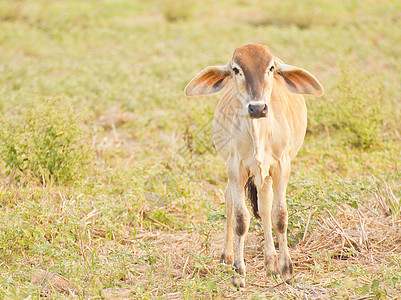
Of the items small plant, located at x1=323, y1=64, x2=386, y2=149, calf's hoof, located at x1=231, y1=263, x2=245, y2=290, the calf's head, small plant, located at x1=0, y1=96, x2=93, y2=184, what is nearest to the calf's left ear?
the calf's head

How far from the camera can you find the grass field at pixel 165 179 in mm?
3588

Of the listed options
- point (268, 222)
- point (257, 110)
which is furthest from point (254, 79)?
point (268, 222)

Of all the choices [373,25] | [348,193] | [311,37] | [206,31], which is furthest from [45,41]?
[348,193]

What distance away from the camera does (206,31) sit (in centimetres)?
1180

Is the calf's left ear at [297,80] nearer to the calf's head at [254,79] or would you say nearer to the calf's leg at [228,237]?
the calf's head at [254,79]

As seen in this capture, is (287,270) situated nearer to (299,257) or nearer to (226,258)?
(299,257)

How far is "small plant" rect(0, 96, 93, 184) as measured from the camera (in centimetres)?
492

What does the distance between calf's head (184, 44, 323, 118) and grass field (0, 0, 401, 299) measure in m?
0.88

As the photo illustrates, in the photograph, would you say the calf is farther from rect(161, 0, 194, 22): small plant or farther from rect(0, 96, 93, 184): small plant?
rect(161, 0, 194, 22): small plant

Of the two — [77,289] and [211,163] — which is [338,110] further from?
[77,289]

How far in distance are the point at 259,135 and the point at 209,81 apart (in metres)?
0.59

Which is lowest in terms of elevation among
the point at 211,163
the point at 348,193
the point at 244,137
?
the point at 211,163

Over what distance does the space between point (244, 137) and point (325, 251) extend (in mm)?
1032

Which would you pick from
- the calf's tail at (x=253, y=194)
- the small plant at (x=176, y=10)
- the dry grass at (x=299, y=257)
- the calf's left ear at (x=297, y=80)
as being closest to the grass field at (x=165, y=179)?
the dry grass at (x=299, y=257)
